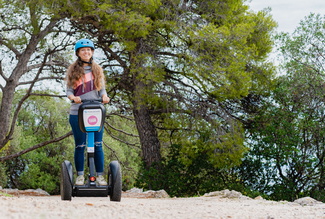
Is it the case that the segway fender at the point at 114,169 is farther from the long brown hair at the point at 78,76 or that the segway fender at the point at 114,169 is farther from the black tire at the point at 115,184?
the long brown hair at the point at 78,76

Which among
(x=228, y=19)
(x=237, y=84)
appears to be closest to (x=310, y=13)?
(x=228, y=19)

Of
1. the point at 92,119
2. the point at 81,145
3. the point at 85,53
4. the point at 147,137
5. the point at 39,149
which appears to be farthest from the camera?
the point at 39,149

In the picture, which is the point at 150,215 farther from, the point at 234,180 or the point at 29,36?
the point at 29,36

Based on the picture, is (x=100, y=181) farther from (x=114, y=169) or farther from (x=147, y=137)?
(x=147, y=137)

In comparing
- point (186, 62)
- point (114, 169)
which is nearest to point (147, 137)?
point (186, 62)

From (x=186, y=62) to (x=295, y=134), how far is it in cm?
341

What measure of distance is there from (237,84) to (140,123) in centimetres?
303

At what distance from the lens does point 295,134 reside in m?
10.9

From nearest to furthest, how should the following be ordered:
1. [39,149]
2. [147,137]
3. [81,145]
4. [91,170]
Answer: [91,170]
[81,145]
[147,137]
[39,149]

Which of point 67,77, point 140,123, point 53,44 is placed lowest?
point 67,77

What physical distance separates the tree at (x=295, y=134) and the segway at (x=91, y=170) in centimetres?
660

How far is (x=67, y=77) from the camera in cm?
520

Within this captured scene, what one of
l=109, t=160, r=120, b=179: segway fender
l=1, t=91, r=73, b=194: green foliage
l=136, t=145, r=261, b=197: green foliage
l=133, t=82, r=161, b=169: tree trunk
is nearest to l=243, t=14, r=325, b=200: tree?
l=136, t=145, r=261, b=197: green foliage

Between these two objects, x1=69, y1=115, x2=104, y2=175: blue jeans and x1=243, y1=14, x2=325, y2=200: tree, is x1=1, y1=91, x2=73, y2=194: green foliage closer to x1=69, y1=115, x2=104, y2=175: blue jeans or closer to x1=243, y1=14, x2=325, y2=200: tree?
x1=243, y1=14, x2=325, y2=200: tree
